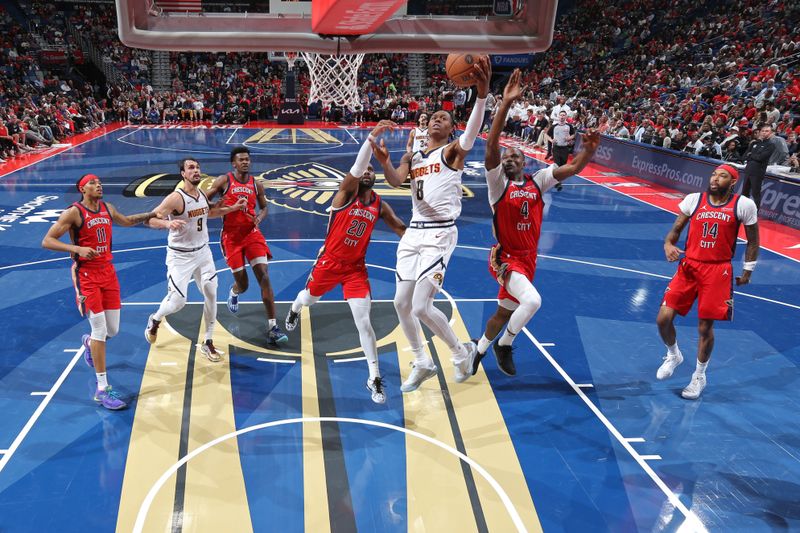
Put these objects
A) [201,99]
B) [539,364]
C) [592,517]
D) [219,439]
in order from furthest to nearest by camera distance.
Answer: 1. [201,99]
2. [539,364]
3. [219,439]
4. [592,517]

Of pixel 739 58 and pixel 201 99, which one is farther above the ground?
pixel 739 58

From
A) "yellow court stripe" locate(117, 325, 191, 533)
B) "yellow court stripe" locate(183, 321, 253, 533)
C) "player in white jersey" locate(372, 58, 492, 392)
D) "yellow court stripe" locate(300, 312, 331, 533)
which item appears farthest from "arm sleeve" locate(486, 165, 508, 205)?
"yellow court stripe" locate(117, 325, 191, 533)

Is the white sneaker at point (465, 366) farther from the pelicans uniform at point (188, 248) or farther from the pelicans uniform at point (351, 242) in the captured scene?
the pelicans uniform at point (188, 248)

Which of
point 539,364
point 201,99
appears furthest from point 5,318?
point 201,99

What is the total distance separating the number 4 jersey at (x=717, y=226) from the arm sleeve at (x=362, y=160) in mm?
2963

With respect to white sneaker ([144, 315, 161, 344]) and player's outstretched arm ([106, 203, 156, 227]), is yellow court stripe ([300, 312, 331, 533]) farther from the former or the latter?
player's outstretched arm ([106, 203, 156, 227])

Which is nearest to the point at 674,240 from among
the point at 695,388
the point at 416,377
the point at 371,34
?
the point at 695,388

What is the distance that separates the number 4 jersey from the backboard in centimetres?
231

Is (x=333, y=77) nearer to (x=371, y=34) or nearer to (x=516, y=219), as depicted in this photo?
(x=516, y=219)

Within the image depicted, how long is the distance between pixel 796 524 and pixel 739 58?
72.5 ft

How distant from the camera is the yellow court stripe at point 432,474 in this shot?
438 cm

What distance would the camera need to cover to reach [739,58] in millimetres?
22359

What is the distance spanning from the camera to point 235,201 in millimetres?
7180

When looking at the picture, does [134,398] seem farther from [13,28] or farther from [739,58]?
[13,28]
